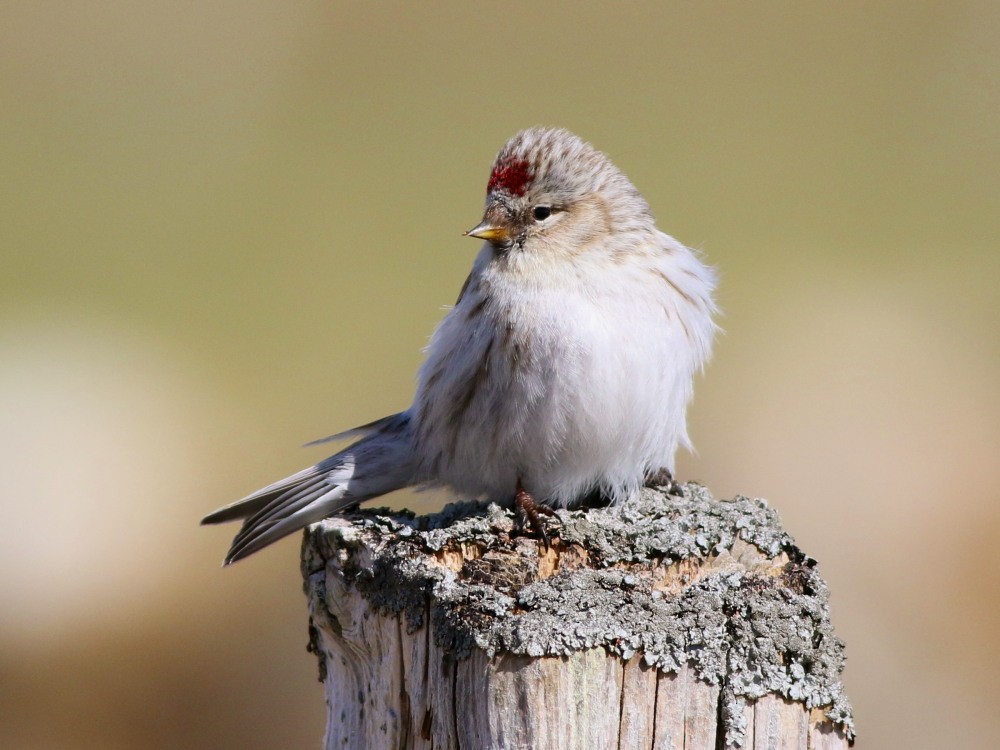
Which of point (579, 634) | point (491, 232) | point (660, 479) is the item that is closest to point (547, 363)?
point (491, 232)

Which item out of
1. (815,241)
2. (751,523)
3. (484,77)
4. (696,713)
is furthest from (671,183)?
(696,713)

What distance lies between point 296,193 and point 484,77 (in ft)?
6.86

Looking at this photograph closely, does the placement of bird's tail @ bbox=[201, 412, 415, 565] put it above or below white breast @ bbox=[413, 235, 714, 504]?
below

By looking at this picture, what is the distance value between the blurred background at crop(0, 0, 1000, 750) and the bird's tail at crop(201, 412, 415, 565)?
1.19 meters

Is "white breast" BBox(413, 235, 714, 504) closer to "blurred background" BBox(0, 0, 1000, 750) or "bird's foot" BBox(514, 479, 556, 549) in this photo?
"bird's foot" BBox(514, 479, 556, 549)

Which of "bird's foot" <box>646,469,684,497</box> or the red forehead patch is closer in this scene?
the red forehead patch

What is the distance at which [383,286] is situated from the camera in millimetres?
8195

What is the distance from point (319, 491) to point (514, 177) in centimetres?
111

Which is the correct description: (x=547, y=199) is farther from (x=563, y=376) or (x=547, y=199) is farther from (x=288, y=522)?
(x=288, y=522)

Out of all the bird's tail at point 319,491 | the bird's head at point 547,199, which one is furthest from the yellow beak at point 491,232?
the bird's tail at point 319,491

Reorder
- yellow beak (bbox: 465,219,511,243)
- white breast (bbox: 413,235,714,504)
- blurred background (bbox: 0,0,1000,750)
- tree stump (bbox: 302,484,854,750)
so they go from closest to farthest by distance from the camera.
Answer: tree stump (bbox: 302,484,854,750) → white breast (bbox: 413,235,714,504) → yellow beak (bbox: 465,219,511,243) → blurred background (bbox: 0,0,1000,750)

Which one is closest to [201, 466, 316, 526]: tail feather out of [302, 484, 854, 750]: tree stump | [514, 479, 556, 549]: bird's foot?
[302, 484, 854, 750]: tree stump

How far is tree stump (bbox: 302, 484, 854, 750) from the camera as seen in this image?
226 cm

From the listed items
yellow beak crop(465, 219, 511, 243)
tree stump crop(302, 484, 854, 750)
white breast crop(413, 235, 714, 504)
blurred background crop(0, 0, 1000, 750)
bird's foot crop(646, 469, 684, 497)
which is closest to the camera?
tree stump crop(302, 484, 854, 750)
